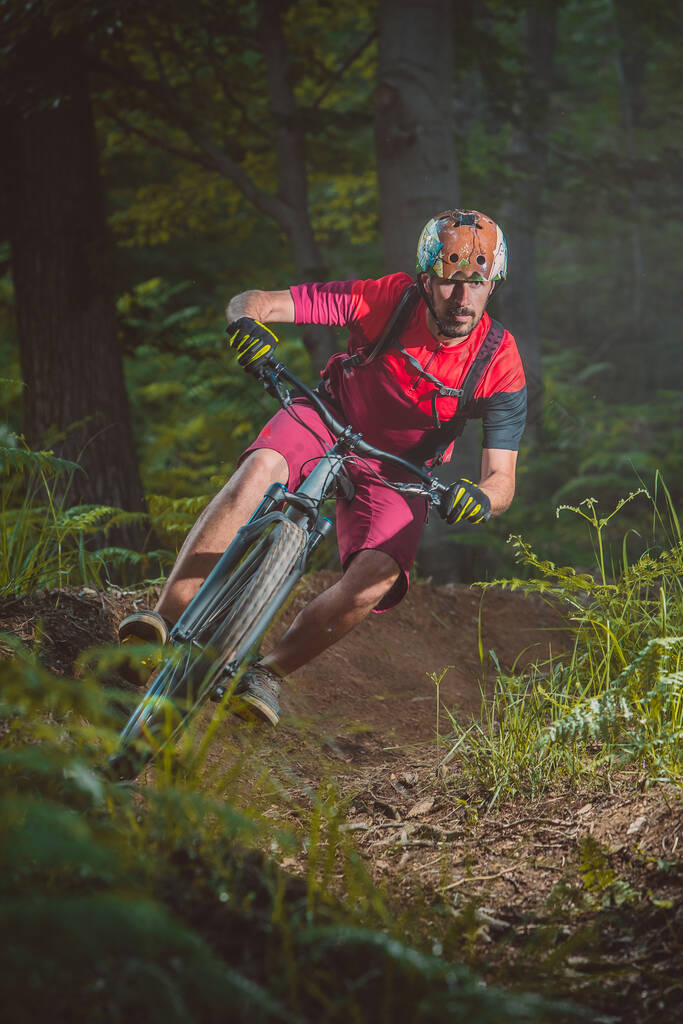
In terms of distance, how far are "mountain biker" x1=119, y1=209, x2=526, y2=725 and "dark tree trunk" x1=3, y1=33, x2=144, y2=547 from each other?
3.18 metres

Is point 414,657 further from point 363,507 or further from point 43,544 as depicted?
point 43,544

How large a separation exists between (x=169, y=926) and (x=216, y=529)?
2.13 metres

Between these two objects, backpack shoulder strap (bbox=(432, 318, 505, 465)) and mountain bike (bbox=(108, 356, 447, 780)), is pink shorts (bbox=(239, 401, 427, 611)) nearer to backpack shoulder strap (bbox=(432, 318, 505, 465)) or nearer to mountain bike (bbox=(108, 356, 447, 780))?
mountain bike (bbox=(108, 356, 447, 780))

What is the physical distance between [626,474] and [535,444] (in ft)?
3.92

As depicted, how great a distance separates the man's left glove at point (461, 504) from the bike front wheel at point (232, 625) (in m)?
0.55

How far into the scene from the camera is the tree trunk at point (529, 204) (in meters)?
9.08

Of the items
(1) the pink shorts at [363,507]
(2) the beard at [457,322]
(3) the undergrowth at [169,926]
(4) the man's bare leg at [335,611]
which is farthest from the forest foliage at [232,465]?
(2) the beard at [457,322]

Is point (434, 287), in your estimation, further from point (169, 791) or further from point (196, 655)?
point (169, 791)

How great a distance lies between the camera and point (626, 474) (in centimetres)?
1123

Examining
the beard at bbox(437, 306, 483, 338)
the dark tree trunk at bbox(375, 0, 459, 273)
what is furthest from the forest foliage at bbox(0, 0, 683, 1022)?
the beard at bbox(437, 306, 483, 338)

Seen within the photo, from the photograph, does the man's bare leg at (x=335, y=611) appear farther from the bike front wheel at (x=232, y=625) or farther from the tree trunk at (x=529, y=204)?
the tree trunk at (x=529, y=204)

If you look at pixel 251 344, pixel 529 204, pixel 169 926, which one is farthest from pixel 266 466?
pixel 529 204

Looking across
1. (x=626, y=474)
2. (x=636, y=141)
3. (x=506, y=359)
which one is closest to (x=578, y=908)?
(x=506, y=359)

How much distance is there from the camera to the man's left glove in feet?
11.2
